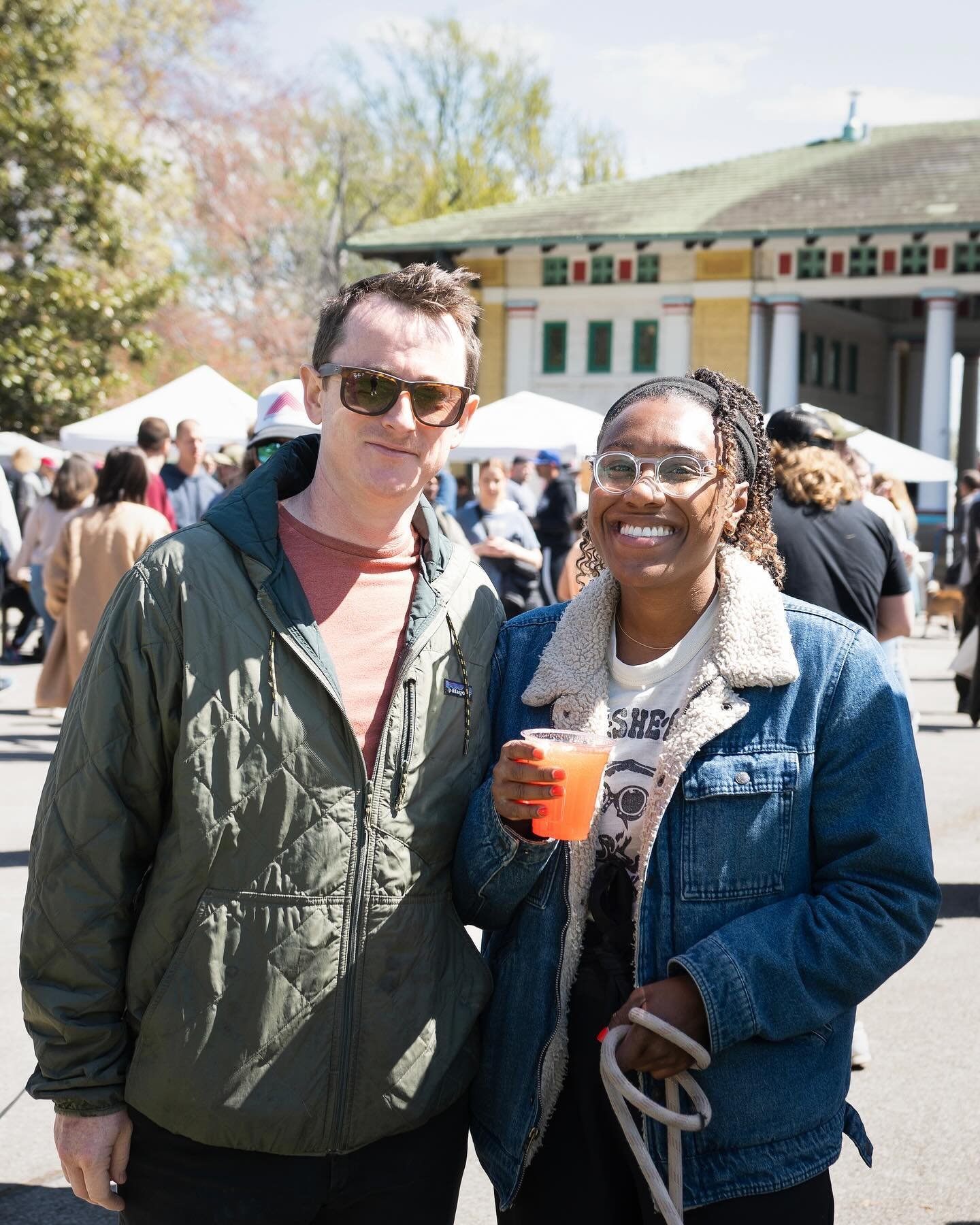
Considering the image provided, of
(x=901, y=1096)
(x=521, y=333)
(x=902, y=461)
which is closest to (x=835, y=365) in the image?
(x=521, y=333)

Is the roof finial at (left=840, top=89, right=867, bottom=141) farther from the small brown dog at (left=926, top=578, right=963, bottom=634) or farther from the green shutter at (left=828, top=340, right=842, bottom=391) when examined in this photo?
the small brown dog at (left=926, top=578, right=963, bottom=634)

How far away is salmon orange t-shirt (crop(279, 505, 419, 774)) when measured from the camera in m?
2.41

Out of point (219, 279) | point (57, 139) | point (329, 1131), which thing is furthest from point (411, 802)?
point (219, 279)

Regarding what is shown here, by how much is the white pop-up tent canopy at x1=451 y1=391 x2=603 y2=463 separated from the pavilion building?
16.1 metres

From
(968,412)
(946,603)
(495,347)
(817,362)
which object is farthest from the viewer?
(968,412)

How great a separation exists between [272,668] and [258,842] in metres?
0.27

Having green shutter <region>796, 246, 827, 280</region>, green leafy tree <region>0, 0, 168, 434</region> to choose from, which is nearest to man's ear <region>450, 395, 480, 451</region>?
green leafy tree <region>0, 0, 168, 434</region>

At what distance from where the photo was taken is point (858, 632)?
248 cm

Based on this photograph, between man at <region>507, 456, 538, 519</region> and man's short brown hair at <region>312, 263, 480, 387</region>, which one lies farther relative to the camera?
man at <region>507, 456, 538, 519</region>

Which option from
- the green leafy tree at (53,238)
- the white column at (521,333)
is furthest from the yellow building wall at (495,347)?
the green leafy tree at (53,238)

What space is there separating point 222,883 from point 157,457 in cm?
870

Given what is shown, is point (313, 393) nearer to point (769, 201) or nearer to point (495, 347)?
point (769, 201)

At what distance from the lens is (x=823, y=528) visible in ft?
17.0

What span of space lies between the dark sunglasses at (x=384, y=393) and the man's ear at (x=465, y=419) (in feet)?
0.25
